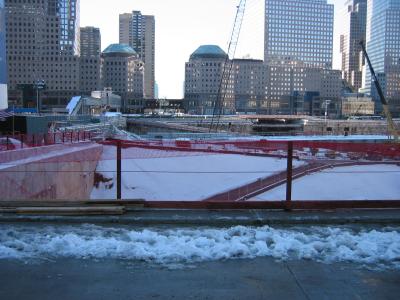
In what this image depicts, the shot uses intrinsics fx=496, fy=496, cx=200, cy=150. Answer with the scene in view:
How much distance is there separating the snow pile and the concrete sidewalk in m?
0.47

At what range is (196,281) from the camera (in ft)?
20.7

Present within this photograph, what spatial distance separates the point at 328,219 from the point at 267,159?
37.3ft

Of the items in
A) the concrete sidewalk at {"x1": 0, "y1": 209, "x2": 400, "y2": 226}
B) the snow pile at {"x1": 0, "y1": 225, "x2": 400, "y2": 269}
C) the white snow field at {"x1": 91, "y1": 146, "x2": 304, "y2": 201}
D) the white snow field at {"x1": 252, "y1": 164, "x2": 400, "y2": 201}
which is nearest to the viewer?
the snow pile at {"x1": 0, "y1": 225, "x2": 400, "y2": 269}

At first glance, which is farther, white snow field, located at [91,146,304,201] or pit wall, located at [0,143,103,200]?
white snow field, located at [91,146,304,201]

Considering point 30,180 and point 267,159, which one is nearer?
point 30,180

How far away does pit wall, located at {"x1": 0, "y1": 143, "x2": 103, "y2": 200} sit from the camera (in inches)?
558

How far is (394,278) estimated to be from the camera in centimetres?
648

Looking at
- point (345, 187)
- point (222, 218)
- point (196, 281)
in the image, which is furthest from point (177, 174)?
point (196, 281)

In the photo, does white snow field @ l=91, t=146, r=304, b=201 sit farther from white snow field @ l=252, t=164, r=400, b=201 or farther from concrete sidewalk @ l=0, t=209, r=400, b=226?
concrete sidewalk @ l=0, t=209, r=400, b=226

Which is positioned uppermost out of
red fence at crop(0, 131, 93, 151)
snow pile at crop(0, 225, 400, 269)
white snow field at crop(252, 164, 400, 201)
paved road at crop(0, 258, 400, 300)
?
red fence at crop(0, 131, 93, 151)

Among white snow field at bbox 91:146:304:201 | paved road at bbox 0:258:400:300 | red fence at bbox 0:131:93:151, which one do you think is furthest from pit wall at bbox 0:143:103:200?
paved road at bbox 0:258:400:300

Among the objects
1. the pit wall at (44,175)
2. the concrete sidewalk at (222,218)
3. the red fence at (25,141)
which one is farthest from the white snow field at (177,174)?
the concrete sidewalk at (222,218)

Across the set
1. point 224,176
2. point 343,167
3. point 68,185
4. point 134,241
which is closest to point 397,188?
point 343,167

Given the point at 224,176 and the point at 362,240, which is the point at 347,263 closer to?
the point at 362,240
